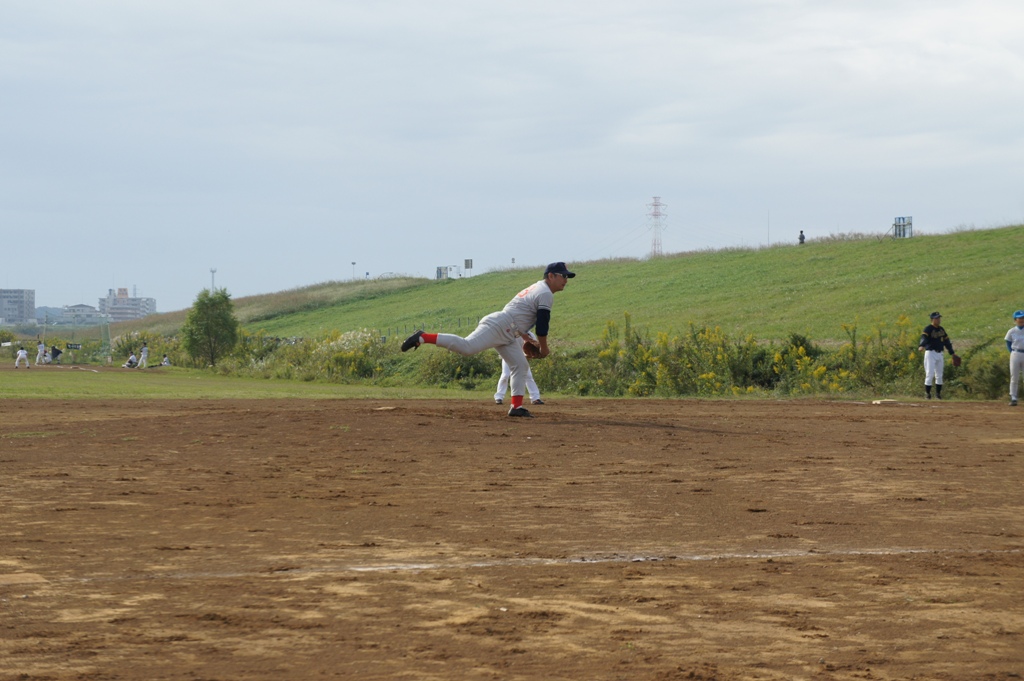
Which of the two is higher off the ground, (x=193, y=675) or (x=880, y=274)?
(x=880, y=274)

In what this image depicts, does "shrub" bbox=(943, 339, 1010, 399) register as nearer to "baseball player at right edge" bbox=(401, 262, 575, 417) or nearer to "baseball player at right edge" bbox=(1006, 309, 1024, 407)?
"baseball player at right edge" bbox=(1006, 309, 1024, 407)

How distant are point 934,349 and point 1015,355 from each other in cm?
228

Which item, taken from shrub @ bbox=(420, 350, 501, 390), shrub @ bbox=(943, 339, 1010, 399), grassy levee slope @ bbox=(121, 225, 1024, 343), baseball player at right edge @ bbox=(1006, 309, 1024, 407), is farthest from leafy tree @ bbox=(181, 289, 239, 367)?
baseball player at right edge @ bbox=(1006, 309, 1024, 407)

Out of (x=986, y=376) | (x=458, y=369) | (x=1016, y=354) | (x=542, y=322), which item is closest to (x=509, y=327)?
(x=542, y=322)

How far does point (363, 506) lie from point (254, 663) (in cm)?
444

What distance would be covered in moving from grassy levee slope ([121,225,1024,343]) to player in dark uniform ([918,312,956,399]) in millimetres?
8718

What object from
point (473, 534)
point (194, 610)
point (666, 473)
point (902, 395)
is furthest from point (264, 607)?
point (902, 395)

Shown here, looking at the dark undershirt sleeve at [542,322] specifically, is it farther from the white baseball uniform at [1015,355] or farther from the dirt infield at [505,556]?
the white baseball uniform at [1015,355]

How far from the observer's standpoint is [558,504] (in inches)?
377

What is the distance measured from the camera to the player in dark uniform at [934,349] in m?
24.6

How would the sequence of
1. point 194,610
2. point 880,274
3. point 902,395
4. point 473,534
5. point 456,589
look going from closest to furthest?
1. point 194,610
2. point 456,589
3. point 473,534
4. point 902,395
5. point 880,274

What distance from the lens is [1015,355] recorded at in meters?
22.7

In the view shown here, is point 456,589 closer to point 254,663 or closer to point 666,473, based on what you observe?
point 254,663

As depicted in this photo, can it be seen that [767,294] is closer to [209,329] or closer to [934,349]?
[209,329]
